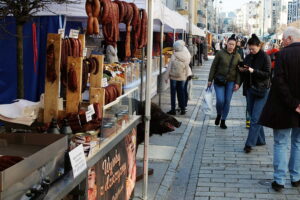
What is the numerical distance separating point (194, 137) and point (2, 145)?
21.7ft

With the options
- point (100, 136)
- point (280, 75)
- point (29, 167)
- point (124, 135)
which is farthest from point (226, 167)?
point (29, 167)

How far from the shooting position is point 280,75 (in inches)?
217

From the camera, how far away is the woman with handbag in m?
7.48

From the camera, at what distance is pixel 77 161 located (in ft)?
10.1

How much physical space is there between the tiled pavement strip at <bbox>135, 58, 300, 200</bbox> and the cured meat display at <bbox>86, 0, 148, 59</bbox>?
190cm

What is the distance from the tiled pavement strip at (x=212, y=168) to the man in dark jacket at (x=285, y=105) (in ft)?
1.34

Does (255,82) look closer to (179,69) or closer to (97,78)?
(97,78)

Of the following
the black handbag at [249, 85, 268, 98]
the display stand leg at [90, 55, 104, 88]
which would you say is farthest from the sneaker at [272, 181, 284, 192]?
the display stand leg at [90, 55, 104, 88]

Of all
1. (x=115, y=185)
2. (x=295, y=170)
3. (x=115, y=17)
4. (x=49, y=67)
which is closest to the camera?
(x=49, y=67)

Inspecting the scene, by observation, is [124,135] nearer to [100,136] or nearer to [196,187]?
[100,136]

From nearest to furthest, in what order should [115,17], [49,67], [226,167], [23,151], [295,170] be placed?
[23,151] < [49,67] < [115,17] < [295,170] < [226,167]

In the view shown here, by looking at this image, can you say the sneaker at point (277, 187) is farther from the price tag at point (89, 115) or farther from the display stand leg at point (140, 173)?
the price tag at point (89, 115)

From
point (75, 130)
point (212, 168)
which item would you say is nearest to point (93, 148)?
point (75, 130)

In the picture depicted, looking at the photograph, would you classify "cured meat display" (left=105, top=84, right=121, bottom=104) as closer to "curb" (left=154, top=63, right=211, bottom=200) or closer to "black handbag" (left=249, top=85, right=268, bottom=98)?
"curb" (left=154, top=63, right=211, bottom=200)
